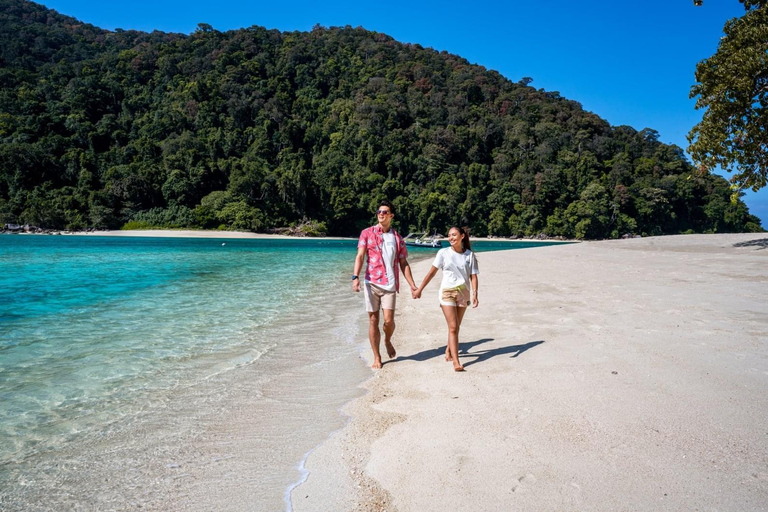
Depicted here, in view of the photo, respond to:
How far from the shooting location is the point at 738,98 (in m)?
15.6

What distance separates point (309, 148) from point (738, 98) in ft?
353

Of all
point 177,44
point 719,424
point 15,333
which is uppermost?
point 177,44

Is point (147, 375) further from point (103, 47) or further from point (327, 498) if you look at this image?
point (103, 47)

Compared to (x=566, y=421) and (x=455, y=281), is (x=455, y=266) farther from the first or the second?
(x=566, y=421)

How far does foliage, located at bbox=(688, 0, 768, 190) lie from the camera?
15.1 m

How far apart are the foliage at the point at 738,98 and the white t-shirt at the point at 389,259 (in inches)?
664

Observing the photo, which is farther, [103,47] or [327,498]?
[103,47]

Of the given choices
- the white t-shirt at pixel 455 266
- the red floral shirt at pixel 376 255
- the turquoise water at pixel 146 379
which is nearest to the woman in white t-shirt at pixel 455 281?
the white t-shirt at pixel 455 266

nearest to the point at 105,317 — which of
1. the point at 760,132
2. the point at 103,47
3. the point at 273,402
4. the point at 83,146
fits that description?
the point at 273,402

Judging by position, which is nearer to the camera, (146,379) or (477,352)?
(146,379)

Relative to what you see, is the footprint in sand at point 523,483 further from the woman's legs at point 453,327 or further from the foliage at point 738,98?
the foliage at point 738,98

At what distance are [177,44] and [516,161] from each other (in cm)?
11643

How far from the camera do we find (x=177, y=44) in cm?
14038

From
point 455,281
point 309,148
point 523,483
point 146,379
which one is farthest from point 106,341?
point 309,148
